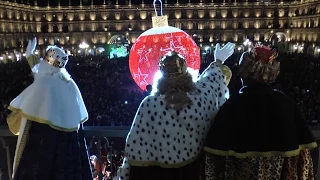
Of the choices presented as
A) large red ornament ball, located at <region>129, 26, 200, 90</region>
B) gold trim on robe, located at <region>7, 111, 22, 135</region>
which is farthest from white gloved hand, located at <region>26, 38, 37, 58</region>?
large red ornament ball, located at <region>129, 26, 200, 90</region>

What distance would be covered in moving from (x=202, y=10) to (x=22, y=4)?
25246 mm

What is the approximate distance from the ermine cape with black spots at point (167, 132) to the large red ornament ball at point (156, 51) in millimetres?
1432

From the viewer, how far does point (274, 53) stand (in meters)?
3.16

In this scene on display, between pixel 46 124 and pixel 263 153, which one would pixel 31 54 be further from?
pixel 263 153

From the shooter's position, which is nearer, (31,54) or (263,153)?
(263,153)

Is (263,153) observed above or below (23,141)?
above

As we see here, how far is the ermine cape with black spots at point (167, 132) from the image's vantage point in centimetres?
325

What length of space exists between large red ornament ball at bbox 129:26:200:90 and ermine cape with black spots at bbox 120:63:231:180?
1.43m

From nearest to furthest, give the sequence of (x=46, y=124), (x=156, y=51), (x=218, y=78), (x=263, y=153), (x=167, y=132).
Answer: (x=263, y=153) → (x=167, y=132) → (x=218, y=78) → (x=46, y=124) → (x=156, y=51)

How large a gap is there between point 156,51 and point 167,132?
1.68 meters

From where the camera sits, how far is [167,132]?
3270 millimetres

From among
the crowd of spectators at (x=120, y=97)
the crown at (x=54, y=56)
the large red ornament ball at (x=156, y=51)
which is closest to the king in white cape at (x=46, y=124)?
the crown at (x=54, y=56)

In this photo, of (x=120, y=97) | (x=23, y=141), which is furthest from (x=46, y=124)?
(x=120, y=97)

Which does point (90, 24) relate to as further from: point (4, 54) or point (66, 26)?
point (4, 54)
